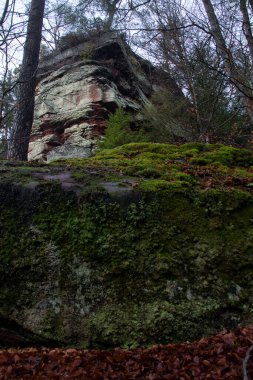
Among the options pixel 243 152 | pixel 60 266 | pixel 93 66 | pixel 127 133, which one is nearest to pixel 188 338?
pixel 60 266

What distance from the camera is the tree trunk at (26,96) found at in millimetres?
7875

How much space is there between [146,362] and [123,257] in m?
1.22

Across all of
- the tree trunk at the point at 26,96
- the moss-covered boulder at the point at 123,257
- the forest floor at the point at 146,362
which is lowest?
the forest floor at the point at 146,362

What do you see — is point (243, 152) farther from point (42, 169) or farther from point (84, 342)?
point (84, 342)

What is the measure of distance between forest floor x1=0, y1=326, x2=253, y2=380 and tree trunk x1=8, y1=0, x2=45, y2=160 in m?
5.44

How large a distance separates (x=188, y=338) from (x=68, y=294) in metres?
1.39

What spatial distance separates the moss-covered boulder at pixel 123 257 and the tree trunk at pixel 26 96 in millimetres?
3068

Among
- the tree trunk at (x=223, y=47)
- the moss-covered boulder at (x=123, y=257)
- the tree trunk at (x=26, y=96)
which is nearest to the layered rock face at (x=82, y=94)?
the tree trunk at (x=26, y=96)

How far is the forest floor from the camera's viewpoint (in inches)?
106

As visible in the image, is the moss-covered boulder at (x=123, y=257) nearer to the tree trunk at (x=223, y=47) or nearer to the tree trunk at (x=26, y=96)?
the tree trunk at (x=26, y=96)

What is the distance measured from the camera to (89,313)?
3557 millimetres

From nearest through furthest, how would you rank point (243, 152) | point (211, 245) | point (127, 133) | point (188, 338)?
point (188, 338) → point (211, 245) → point (243, 152) → point (127, 133)

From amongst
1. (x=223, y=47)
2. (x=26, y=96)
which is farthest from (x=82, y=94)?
(x=223, y=47)

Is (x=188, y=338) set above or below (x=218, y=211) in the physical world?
below
